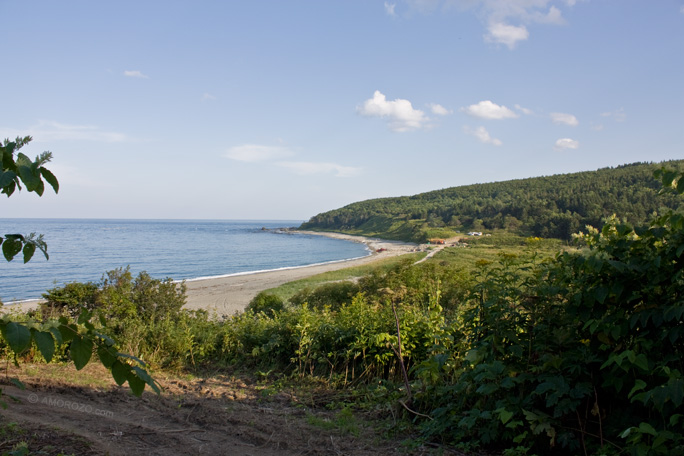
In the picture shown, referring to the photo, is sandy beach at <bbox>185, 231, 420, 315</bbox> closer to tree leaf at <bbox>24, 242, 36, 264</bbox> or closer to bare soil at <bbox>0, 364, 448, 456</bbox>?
bare soil at <bbox>0, 364, 448, 456</bbox>

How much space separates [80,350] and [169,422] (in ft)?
10.4

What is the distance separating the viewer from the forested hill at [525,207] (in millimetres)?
51062

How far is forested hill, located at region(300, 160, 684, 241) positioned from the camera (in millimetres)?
51062

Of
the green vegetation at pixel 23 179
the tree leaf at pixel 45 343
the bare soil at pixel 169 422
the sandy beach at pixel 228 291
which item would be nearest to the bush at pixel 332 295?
the sandy beach at pixel 228 291

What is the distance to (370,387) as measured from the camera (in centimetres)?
524

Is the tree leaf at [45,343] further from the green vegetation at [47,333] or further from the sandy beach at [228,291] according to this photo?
the sandy beach at [228,291]

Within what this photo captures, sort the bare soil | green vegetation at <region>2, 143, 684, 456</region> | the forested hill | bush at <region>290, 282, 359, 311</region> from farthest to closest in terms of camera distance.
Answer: the forested hill < bush at <region>290, 282, 359, 311</region> < the bare soil < green vegetation at <region>2, 143, 684, 456</region>

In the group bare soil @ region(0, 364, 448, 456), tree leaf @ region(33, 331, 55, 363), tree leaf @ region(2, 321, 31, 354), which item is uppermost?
tree leaf @ region(2, 321, 31, 354)

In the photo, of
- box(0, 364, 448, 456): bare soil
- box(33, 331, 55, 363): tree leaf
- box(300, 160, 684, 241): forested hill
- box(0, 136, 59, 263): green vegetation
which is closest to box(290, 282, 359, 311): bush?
box(300, 160, 684, 241): forested hill

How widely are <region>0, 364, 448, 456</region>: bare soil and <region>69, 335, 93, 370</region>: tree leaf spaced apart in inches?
80.9

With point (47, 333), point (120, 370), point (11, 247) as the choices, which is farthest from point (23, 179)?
point (120, 370)

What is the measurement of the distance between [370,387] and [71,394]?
3322 millimetres

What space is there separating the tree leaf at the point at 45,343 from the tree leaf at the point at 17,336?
0.03 meters

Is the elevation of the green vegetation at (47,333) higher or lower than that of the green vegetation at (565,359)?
higher
